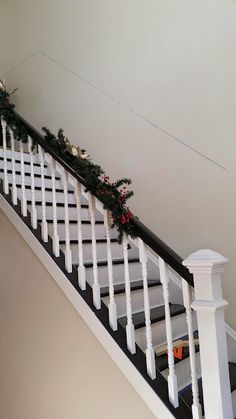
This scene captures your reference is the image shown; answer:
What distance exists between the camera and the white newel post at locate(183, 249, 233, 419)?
1464 millimetres

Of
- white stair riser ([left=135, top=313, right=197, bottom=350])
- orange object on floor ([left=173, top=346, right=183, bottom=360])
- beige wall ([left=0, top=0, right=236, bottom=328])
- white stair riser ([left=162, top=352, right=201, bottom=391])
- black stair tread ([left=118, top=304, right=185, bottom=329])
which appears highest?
beige wall ([left=0, top=0, right=236, bottom=328])

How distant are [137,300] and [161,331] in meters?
0.31

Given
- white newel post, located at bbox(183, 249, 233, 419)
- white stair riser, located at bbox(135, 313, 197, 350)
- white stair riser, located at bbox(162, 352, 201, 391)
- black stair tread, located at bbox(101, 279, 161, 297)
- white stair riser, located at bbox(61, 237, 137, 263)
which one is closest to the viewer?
white newel post, located at bbox(183, 249, 233, 419)

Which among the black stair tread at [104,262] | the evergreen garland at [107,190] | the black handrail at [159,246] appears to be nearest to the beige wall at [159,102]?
the black stair tread at [104,262]

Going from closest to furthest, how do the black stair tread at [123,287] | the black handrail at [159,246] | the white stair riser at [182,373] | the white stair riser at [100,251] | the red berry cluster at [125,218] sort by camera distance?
the black handrail at [159,246], the red berry cluster at [125,218], the white stair riser at [182,373], the black stair tread at [123,287], the white stair riser at [100,251]

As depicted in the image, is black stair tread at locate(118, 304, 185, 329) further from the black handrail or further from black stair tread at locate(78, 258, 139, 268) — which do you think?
the black handrail

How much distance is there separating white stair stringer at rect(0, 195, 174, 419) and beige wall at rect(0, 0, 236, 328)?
1.11m

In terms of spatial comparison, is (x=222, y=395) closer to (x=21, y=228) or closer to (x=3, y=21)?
(x=21, y=228)

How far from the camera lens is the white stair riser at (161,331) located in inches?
81.8

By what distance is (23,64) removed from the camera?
4.66m

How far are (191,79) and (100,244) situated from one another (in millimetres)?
1634

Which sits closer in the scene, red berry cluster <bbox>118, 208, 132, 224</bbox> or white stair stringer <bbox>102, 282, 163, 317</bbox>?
red berry cluster <bbox>118, 208, 132, 224</bbox>

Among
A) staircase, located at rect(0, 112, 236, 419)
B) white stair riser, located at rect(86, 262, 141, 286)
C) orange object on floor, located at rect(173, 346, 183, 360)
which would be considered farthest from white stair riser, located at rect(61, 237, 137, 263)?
orange object on floor, located at rect(173, 346, 183, 360)

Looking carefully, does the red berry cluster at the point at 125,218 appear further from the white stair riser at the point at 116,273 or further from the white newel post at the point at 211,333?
the white stair riser at the point at 116,273
